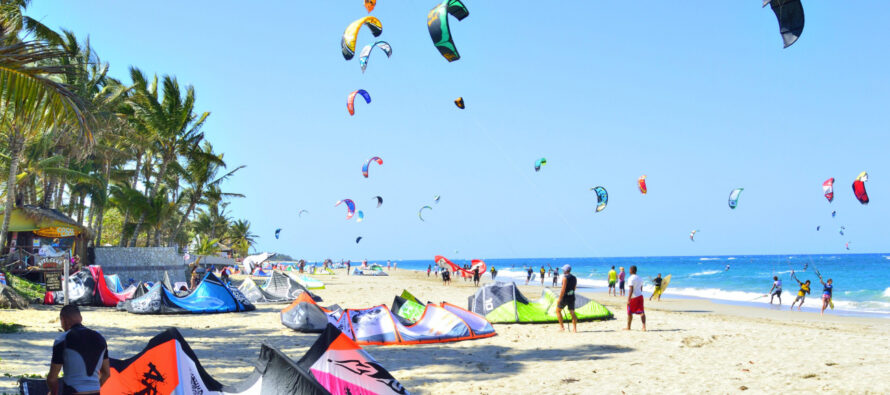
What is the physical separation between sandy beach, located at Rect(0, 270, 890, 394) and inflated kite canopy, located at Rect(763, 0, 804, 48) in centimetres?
403

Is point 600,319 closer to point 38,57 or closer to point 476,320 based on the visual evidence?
point 476,320

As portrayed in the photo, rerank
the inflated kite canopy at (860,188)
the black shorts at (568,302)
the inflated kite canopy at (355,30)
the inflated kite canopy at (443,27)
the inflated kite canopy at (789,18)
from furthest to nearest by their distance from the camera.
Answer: the inflated kite canopy at (860,188) < the inflated kite canopy at (355,30) < the black shorts at (568,302) < the inflated kite canopy at (443,27) < the inflated kite canopy at (789,18)

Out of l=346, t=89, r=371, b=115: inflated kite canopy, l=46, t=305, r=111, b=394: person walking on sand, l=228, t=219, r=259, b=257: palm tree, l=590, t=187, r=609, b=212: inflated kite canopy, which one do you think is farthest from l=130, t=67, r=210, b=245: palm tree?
l=228, t=219, r=259, b=257: palm tree

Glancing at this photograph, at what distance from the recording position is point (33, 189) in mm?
26641

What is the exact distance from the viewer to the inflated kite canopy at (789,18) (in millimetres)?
6586

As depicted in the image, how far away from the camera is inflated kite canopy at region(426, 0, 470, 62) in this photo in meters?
10.5

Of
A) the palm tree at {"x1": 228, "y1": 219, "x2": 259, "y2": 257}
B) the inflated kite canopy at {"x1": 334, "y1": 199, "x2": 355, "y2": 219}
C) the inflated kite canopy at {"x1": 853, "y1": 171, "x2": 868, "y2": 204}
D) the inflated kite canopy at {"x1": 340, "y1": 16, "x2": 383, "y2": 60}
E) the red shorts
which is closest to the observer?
the red shorts

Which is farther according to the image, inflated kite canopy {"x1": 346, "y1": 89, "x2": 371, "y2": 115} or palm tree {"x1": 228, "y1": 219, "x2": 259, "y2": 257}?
palm tree {"x1": 228, "y1": 219, "x2": 259, "y2": 257}

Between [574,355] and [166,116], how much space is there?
20.2 metres

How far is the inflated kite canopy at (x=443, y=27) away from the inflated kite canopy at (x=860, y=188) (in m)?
16.3

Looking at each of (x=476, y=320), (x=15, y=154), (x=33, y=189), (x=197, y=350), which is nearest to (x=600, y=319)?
(x=476, y=320)

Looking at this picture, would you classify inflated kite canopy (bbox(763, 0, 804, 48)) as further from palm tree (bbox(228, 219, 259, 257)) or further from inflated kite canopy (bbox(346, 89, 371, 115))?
palm tree (bbox(228, 219, 259, 257))

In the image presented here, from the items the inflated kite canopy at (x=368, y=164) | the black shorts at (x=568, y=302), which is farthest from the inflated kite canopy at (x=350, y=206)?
the black shorts at (x=568, y=302)

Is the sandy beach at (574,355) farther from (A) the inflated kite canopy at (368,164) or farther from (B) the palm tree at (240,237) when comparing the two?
(B) the palm tree at (240,237)
